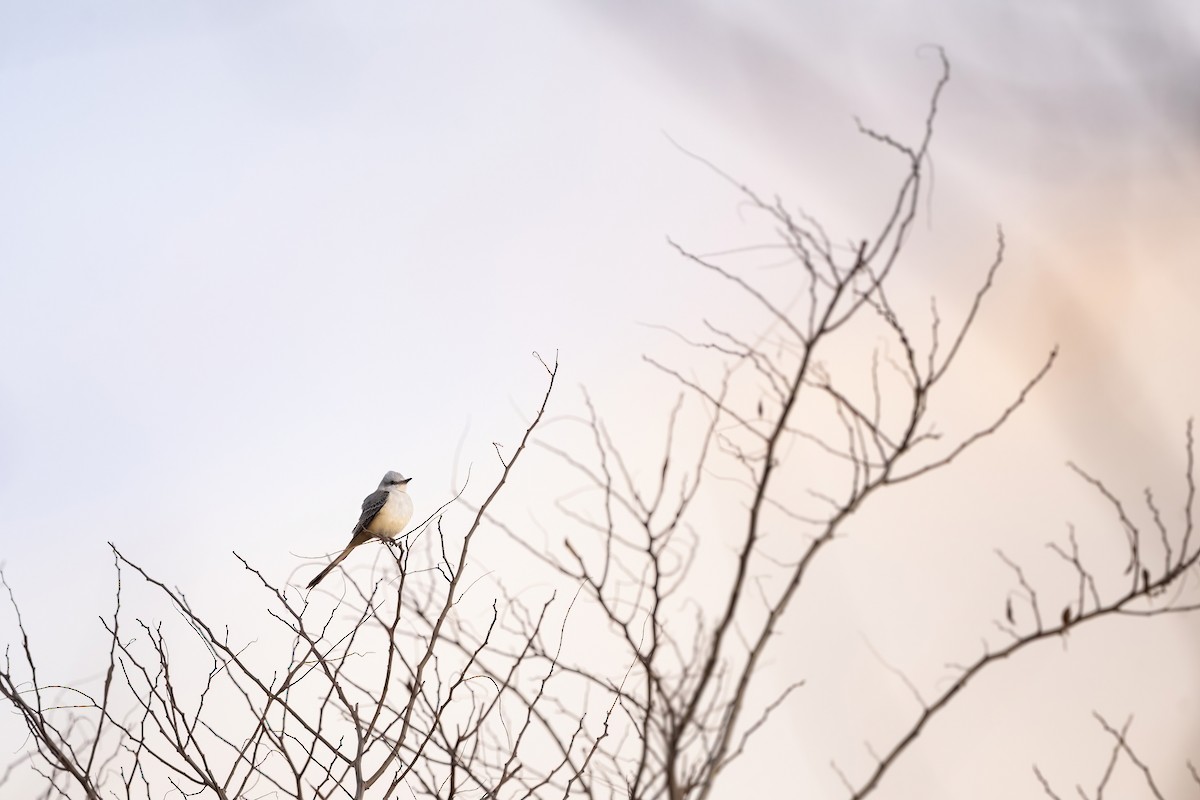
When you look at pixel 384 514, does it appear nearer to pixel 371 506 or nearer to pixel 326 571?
pixel 371 506

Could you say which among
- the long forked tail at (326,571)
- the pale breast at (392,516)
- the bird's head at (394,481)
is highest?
the bird's head at (394,481)

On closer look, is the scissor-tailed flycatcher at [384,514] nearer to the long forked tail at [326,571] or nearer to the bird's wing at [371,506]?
the bird's wing at [371,506]

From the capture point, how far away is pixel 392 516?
15.4ft

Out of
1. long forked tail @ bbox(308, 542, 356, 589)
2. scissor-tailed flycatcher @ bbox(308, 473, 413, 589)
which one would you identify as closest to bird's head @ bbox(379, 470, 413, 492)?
scissor-tailed flycatcher @ bbox(308, 473, 413, 589)

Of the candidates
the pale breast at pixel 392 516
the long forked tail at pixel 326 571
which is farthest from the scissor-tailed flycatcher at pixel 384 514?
the long forked tail at pixel 326 571

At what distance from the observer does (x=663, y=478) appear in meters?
1.82

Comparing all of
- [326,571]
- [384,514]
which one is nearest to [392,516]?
[384,514]

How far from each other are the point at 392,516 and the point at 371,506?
12 cm

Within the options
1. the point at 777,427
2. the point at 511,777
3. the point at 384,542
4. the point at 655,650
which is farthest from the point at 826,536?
the point at 384,542

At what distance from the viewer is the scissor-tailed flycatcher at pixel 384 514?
181 inches

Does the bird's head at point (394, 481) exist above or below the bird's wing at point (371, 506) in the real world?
above

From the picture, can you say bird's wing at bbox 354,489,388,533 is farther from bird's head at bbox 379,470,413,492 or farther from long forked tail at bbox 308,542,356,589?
long forked tail at bbox 308,542,356,589

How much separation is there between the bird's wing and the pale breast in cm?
2

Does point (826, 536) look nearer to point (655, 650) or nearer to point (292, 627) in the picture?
point (655, 650)
